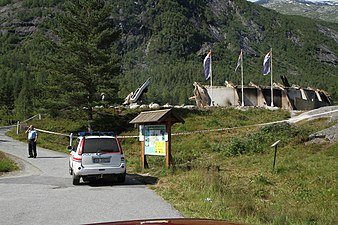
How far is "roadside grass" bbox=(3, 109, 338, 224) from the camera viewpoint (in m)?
9.01

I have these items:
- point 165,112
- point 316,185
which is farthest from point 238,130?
point 316,185

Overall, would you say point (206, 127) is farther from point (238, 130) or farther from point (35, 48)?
point (35, 48)

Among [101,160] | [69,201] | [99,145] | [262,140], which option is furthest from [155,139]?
[262,140]

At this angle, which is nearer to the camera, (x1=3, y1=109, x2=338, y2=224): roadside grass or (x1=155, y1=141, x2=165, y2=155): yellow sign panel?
(x1=3, y1=109, x2=338, y2=224): roadside grass

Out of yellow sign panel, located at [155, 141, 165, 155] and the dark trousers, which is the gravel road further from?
the dark trousers

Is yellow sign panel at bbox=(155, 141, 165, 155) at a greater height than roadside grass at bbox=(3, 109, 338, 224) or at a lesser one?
greater

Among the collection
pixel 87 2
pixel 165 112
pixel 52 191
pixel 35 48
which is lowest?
pixel 52 191

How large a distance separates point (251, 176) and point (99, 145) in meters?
5.28

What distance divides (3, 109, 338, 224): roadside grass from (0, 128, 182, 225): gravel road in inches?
28.6

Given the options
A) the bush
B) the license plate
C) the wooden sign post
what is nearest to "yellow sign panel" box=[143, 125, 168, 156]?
the wooden sign post

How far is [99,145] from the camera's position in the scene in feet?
46.7

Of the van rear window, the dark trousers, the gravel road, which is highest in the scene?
the van rear window

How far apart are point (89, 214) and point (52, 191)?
3.90 meters

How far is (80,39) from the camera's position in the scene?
35031 mm
